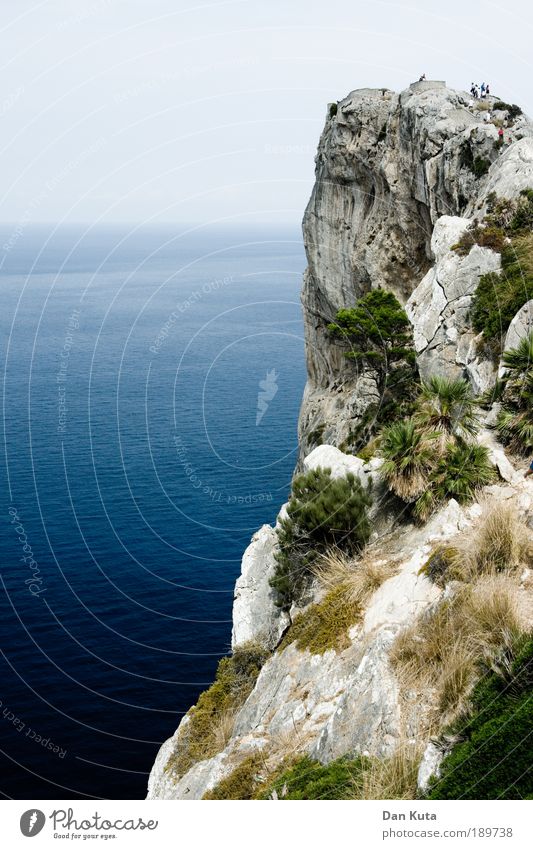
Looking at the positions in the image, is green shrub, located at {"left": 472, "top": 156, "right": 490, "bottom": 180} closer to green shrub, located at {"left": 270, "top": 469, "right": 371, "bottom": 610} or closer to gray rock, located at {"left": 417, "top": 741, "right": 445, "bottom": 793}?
green shrub, located at {"left": 270, "top": 469, "right": 371, "bottom": 610}

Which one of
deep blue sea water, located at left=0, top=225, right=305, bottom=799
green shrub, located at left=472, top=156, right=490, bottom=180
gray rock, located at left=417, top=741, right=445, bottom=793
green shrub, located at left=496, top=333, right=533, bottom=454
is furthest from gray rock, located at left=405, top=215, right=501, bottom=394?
deep blue sea water, located at left=0, top=225, right=305, bottom=799

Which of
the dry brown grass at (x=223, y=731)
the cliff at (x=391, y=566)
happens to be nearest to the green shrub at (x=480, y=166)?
the cliff at (x=391, y=566)

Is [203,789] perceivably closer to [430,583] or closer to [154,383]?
[430,583]

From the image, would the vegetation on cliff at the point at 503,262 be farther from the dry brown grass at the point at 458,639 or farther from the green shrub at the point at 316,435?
the green shrub at the point at 316,435

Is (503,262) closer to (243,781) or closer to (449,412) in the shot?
(449,412)

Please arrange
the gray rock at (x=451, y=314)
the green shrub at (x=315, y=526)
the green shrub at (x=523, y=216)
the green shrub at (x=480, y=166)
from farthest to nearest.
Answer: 1. the green shrub at (x=480, y=166)
2. the green shrub at (x=523, y=216)
3. the gray rock at (x=451, y=314)
4. the green shrub at (x=315, y=526)

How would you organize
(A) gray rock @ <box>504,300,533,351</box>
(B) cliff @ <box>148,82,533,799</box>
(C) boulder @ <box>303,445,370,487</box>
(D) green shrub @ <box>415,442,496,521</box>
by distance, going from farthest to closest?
(A) gray rock @ <box>504,300,533,351</box>
(C) boulder @ <box>303,445,370,487</box>
(D) green shrub @ <box>415,442,496,521</box>
(B) cliff @ <box>148,82,533,799</box>

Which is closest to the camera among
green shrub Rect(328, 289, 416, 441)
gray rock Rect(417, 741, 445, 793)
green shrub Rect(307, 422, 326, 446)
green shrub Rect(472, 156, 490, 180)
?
gray rock Rect(417, 741, 445, 793)
